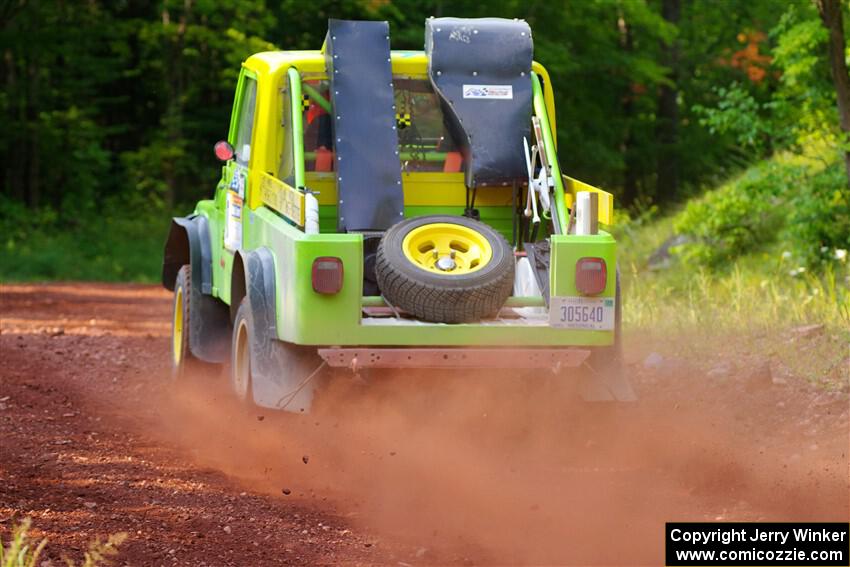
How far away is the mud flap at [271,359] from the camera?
24.8 ft

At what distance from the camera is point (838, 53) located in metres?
12.9

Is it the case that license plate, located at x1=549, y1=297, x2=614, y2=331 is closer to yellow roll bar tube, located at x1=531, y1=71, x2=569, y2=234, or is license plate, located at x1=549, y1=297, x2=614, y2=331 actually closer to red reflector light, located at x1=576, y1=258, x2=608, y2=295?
red reflector light, located at x1=576, y1=258, x2=608, y2=295

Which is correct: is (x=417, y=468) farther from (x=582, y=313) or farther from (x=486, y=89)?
(x=486, y=89)

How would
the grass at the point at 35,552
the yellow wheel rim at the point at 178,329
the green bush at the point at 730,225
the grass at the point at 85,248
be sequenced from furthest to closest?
the grass at the point at 85,248
the green bush at the point at 730,225
the yellow wheel rim at the point at 178,329
the grass at the point at 35,552

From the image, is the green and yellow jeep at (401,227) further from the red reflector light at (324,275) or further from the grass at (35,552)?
the grass at (35,552)

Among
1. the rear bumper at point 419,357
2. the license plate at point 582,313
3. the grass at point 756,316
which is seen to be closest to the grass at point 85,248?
the grass at point 756,316

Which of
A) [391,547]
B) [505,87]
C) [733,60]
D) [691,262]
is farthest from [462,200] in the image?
[733,60]

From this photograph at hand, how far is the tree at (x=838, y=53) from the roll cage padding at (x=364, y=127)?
562 centimetres

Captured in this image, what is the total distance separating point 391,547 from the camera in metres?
6.14

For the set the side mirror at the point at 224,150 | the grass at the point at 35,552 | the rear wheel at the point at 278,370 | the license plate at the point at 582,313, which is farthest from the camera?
the side mirror at the point at 224,150

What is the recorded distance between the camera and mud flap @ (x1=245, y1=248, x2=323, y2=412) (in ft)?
24.8

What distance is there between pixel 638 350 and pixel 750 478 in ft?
13.1

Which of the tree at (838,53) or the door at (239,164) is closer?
the door at (239,164)

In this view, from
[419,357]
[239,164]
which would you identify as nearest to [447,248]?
[419,357]
